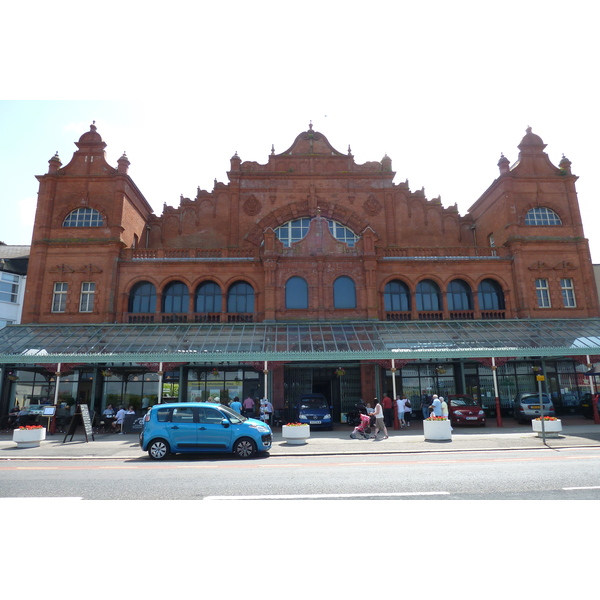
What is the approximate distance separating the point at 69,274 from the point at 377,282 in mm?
19365

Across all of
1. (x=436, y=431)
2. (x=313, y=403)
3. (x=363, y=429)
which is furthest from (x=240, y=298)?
(x=436, y=431)

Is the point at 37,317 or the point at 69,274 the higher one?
the point at 69,274

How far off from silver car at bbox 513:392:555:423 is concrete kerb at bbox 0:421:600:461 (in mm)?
2220

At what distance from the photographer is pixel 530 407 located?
21.8m

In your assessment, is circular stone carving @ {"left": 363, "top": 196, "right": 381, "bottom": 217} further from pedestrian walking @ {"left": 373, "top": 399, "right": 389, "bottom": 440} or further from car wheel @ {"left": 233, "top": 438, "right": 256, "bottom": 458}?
car wheel @ {"left": 233, "top": 438, "right": 256, "bottom": 458}

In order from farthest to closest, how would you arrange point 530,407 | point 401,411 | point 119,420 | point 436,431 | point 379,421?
point 530,407 < point 401,411 < point 119,420 < point 379,421 < point 436,431

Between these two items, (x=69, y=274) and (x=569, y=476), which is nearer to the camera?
(x=569, y=476)

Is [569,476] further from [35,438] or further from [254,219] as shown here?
[254,219]

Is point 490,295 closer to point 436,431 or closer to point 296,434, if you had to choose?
point 436,431

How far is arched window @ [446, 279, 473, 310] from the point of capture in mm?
27750

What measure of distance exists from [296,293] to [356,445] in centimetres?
1272

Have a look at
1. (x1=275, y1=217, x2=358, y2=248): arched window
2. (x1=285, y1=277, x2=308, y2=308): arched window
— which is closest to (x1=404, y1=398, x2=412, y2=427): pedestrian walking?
(x1=285, y1=277, x2=308, y2=308): arched window

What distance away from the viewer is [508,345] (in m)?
22.4

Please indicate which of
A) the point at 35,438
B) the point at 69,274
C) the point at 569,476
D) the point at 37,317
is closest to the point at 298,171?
the point at 69,274
